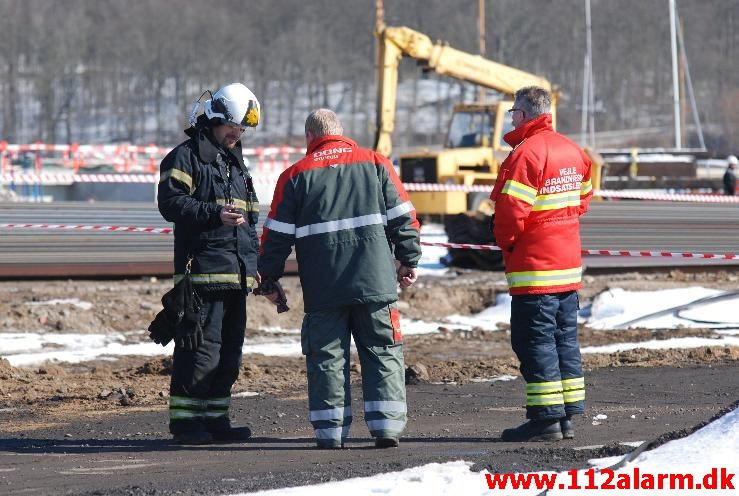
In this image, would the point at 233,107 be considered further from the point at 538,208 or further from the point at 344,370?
the point at 538,208

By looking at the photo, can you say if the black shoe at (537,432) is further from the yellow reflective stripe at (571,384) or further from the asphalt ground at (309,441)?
the yellow reflective stripe at (571,384)

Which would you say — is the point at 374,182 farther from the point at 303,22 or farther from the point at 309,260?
the point at 303,22

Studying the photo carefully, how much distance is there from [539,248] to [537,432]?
0.98 metres

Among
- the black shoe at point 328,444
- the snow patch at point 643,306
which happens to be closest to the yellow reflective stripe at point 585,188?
the black shoe at point 328,444

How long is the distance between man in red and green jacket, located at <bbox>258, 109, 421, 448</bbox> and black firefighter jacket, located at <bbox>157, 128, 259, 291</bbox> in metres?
0.30

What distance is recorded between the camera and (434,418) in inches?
320

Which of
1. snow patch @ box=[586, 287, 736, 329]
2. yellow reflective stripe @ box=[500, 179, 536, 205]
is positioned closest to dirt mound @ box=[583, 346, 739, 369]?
snow patch @ box=[586, 287, 736, 329]

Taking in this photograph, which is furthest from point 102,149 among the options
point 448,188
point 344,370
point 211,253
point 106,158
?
point 344,370

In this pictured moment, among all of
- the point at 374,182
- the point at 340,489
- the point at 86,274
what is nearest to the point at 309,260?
the point at 374,182

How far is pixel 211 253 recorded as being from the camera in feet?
23.5

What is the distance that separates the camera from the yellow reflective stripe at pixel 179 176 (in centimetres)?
710

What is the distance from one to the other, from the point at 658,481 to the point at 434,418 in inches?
111

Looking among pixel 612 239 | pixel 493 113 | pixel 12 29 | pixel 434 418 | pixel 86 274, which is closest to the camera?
pixel 434 418

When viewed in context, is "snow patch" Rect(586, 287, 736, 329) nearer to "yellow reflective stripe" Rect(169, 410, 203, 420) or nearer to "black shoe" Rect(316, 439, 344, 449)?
"black shoe" Rect(316, 439, 344, 449)
